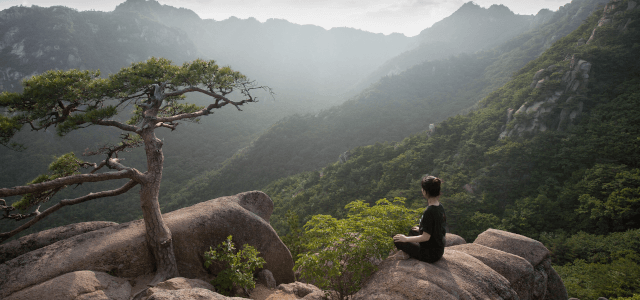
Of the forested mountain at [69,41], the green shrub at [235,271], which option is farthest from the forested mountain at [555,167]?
the forested mountain at [69,41]

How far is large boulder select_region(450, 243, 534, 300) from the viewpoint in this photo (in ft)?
17.5

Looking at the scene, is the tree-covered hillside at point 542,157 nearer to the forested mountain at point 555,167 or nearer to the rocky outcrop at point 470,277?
the forested mountain at point 555,167

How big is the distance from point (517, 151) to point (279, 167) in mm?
42908

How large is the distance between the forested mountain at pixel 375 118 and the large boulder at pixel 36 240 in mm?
39089

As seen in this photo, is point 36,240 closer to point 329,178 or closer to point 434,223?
point 434,223

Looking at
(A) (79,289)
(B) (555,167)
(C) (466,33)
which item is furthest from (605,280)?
(C) (466,33)

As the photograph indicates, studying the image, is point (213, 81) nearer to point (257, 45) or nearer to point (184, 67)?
point (184, 67)

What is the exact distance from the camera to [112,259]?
6.21 m

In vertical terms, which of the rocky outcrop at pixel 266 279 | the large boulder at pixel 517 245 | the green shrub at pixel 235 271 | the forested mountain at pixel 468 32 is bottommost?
the rocky outcrop at pixel 266 279

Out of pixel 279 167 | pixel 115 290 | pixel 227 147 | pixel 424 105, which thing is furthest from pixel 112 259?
pixel 424 105

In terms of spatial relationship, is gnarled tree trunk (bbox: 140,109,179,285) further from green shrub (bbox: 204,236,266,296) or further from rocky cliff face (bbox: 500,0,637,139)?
rocky cliff face (bbox: 500,0,637,139)

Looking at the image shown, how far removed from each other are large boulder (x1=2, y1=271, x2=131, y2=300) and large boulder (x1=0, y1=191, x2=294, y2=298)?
1.72 feet

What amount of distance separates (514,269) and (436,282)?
2672 mm

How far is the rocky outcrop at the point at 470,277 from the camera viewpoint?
160 inches
